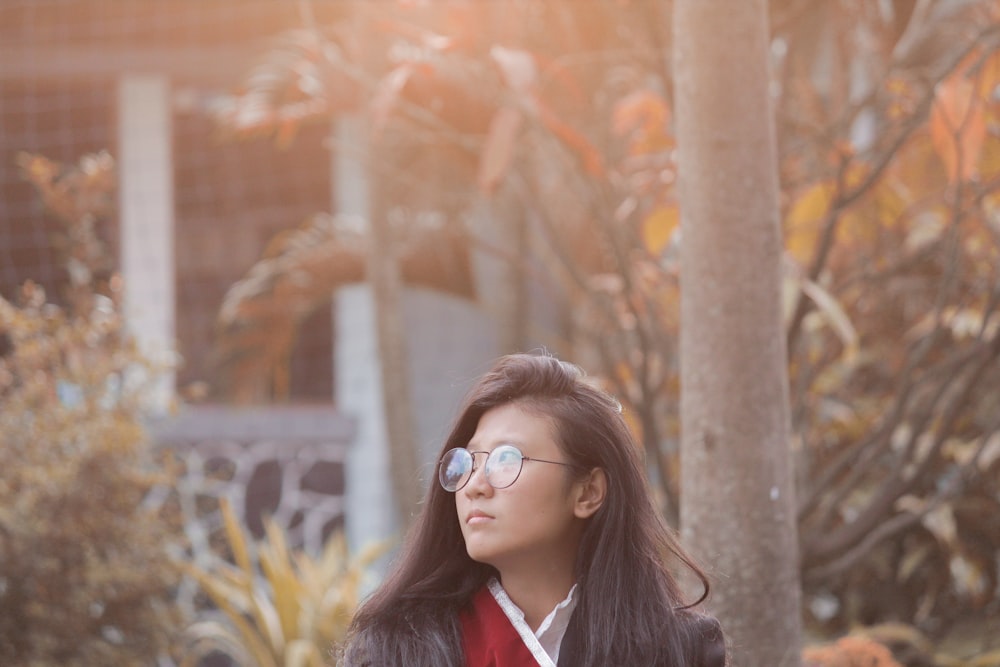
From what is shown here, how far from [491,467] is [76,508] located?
2.67m

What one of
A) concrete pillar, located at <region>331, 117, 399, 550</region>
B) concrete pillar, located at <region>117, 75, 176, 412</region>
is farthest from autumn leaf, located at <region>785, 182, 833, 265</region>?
concrete pillar, located at <region>117, 75, 176, 412</region>

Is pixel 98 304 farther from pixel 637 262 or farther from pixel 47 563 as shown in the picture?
pixel 637 262

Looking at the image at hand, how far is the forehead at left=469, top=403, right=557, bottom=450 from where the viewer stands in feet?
5.97

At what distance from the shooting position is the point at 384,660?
5.86ft

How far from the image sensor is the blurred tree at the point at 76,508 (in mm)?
3990

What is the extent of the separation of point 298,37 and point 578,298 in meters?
1.45

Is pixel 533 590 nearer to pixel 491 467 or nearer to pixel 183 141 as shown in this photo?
pixel 491 467

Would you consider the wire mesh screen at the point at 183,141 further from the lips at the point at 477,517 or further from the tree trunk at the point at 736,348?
the lips at the point at 477,517

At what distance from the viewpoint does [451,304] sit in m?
7.05

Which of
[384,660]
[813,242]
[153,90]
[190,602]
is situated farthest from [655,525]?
[153,90]

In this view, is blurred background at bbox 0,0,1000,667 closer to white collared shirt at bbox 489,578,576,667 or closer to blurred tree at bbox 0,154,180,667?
blurred tree at bbox 0,154,180,667

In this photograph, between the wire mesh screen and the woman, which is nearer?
the woman

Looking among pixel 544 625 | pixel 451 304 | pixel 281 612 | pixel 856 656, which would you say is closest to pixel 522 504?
pixel 544 625

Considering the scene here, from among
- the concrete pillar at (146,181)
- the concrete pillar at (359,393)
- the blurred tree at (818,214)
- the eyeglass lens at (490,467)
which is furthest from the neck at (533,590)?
the concrete pillar at (146,181)
